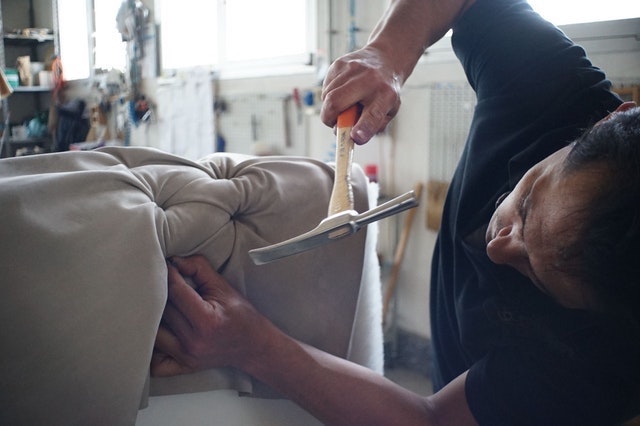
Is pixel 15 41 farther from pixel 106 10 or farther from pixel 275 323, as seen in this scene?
pixel 275 323

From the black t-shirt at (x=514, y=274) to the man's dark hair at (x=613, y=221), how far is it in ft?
0.46

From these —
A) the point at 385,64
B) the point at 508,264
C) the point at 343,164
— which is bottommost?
the point at 508,264

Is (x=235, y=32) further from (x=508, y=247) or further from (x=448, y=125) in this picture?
(x=508, y=247)

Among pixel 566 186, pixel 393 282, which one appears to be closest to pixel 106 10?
pixel 393 282

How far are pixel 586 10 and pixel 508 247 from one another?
4.98 ft

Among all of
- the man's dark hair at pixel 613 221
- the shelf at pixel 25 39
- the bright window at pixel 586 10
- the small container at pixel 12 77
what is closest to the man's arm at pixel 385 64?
the man's dark hair at pixel 613 221

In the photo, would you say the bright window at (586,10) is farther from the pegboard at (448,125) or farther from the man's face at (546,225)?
the man's face at (546,225)

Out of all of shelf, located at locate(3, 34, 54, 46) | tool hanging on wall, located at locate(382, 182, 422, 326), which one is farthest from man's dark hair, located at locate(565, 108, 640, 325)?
shelf, located at locate(3, 34, 54, 46)

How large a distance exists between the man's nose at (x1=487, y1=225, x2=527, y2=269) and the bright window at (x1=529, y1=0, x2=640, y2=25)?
1390 mm

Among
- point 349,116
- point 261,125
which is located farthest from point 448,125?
point 349,116

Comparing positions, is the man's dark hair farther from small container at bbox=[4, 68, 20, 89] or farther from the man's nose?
small container at bbox=[4, 68, 20, 89]

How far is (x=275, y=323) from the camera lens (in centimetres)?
88

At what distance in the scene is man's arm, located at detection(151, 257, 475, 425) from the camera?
0.77 meters

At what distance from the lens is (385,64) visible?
35.7 inches
